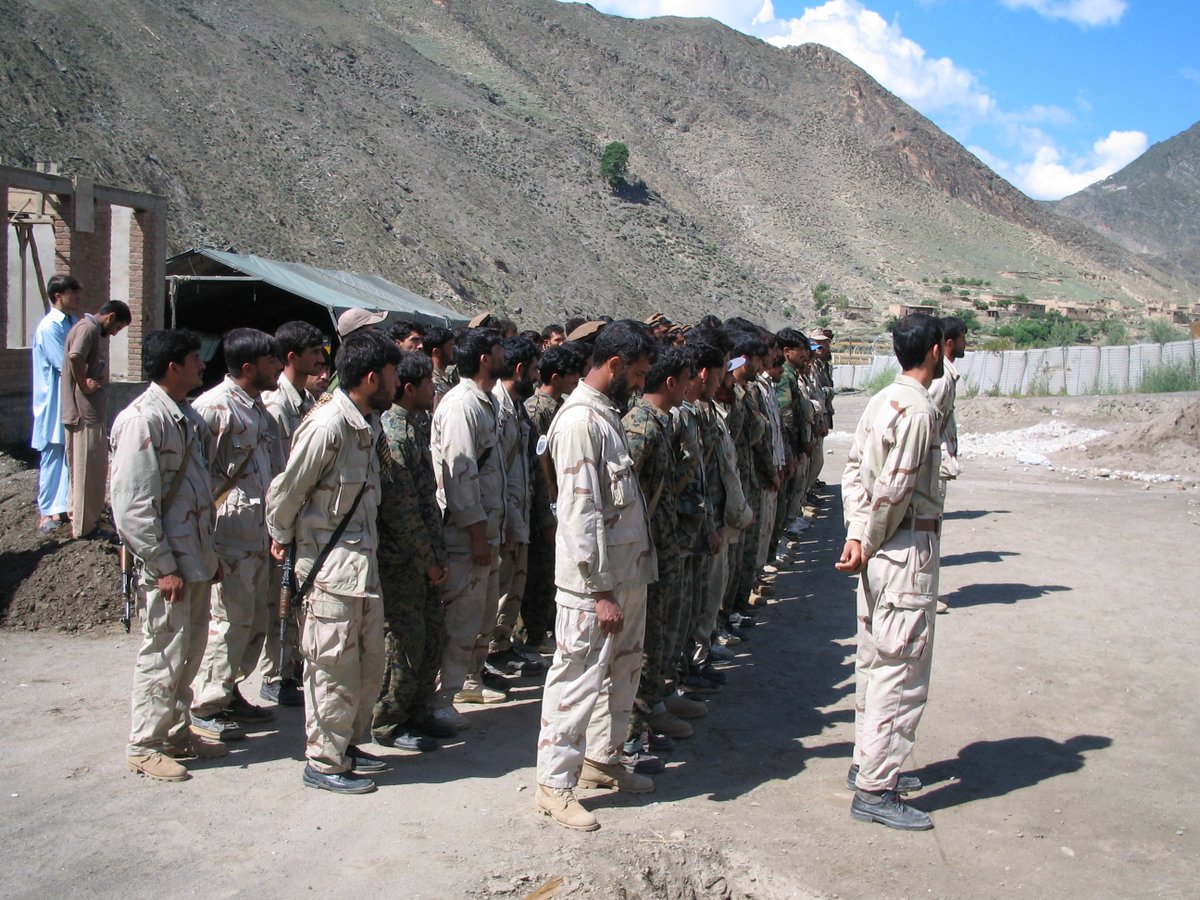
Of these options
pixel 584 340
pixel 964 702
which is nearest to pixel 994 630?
pixel 964 702

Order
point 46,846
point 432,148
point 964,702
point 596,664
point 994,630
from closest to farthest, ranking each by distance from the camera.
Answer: point 46,846 < point 596,664 < point 964,702 < point 994,630 < point 432,148

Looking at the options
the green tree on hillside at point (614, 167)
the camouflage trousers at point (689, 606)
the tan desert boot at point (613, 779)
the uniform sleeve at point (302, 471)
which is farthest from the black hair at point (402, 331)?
the green tree on hillside at point (614, 167)

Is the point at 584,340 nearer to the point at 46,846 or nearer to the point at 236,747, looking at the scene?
the point at 236,747

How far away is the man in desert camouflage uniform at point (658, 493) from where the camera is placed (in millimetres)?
4879

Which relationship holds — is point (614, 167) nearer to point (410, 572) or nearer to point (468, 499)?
point (468, 499)

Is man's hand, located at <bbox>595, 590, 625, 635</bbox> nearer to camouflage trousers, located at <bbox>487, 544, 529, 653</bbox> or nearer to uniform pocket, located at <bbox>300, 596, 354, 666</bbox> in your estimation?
uniform pocket, located at <bbox>300, 596, 354, 666</bbox>

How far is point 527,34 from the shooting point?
96.3 metres

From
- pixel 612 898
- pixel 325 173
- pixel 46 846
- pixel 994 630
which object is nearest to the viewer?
pixel 612 898

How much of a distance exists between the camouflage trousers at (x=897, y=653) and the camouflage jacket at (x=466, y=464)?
2.09 meters

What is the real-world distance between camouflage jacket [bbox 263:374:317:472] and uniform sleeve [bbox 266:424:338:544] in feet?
4.29

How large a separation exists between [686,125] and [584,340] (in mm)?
96670

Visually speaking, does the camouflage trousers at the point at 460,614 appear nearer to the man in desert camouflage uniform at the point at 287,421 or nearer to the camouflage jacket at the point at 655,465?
the man in desert camouflage uniform at the point at 287,421

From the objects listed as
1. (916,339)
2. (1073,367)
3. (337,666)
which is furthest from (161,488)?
(1073,367)

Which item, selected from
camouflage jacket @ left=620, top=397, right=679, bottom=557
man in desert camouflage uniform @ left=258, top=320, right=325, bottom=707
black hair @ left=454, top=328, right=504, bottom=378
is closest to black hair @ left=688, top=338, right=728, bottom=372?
camouflage jacket @ left=620, top=397, right=679, bottom=557
